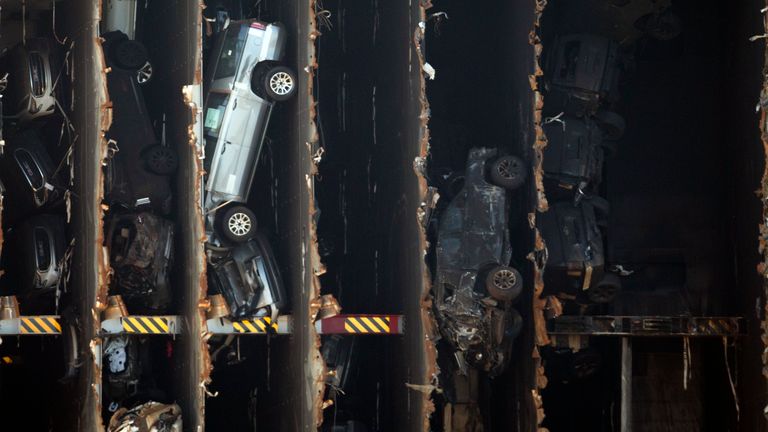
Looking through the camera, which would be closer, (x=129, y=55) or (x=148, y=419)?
(x=148, y=419)

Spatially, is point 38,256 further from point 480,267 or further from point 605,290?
point 605,290

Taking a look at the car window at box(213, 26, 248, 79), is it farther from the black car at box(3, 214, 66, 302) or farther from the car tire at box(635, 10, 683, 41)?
the car tire at box(635, 10, 683, 41)

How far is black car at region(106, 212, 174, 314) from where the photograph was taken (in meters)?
15.1

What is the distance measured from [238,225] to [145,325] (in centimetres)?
148

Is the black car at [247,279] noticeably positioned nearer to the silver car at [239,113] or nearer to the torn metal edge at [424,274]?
the silver car at [239,113]

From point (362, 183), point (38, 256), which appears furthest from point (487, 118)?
point (38, 256)

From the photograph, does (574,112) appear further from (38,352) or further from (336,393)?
(38,352)

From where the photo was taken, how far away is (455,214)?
15602 mm

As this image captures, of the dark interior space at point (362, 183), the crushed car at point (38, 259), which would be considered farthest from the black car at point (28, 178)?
the dark interior space at point (362, 183)

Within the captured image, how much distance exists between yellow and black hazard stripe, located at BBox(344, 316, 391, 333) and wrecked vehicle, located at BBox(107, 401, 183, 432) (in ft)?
6.34

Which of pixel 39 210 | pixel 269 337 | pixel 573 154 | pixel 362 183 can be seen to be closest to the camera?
pixel 39 210

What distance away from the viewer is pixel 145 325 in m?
14.6

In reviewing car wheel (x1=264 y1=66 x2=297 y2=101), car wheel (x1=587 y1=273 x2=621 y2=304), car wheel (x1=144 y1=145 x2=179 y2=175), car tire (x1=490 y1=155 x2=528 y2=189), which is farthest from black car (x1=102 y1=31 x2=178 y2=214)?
car wheel (x1=587 y1=273 x2=621 y2=304)

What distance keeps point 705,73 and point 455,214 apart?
408 centimetres
